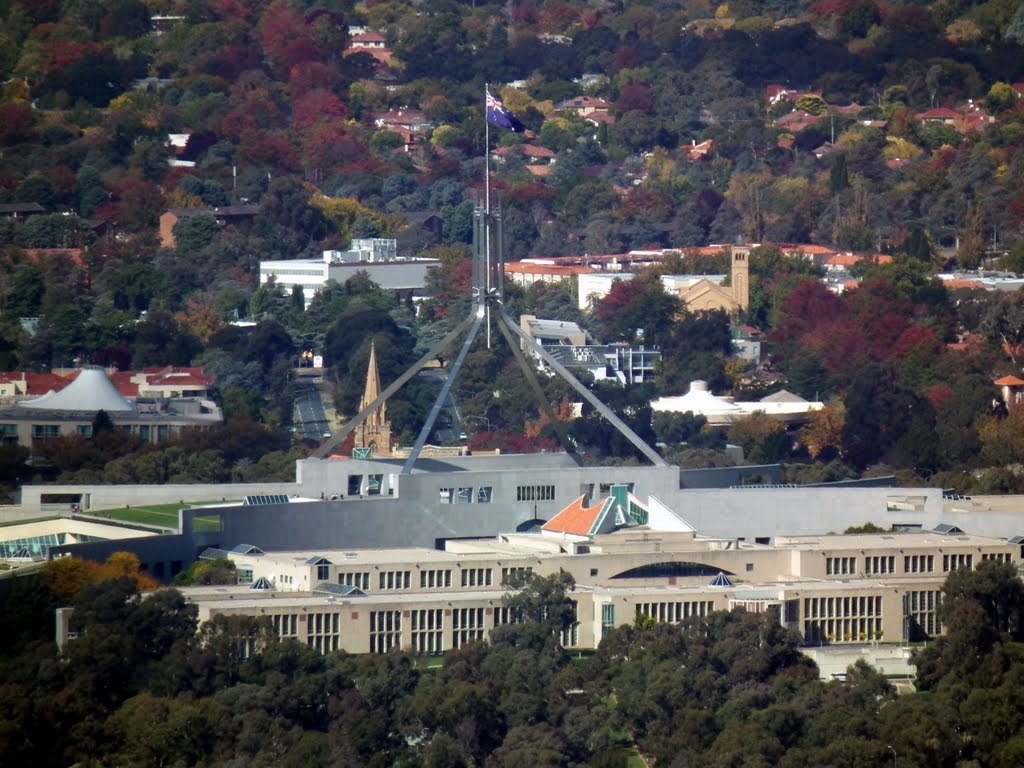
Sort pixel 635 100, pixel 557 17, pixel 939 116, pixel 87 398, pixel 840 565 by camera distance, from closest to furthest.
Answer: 1. pixel 840 565
2. pixel 87 398
3. pixel 939 116
4. pixel 635 100
5. pixel 557 17

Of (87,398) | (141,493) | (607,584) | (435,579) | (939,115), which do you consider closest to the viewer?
(435,579)

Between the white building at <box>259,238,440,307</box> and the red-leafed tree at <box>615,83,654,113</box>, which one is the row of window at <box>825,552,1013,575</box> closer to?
the white building at <box>259,238,440,307</box>

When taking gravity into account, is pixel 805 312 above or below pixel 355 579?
above

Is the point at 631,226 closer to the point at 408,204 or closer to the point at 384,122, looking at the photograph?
the point at 408,204

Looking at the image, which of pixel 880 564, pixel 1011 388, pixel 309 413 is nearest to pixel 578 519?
pixel 880 564

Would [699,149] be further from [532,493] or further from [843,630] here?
[843,630]

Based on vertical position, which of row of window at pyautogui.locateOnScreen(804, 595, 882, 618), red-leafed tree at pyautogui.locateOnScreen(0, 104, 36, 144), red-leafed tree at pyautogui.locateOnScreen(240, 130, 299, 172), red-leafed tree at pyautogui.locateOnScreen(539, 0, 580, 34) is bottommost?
row of window at pyautogui.locateOnScreen(804, 595, 882, 618)

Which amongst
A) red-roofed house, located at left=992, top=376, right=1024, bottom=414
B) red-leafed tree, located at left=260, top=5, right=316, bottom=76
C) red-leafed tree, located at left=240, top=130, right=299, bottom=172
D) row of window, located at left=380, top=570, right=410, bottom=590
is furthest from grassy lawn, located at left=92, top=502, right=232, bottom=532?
red-leafed tree, located at left=260, top=5, right=316, bottom=76
